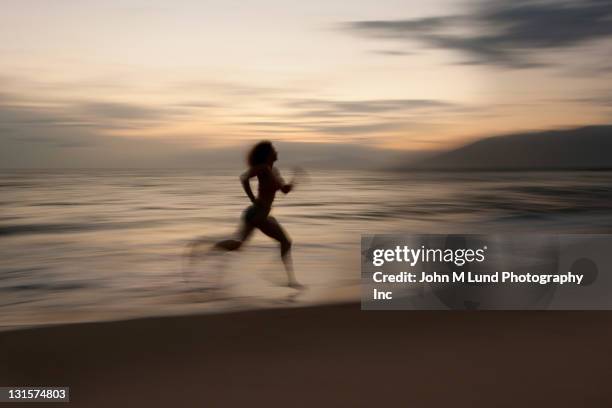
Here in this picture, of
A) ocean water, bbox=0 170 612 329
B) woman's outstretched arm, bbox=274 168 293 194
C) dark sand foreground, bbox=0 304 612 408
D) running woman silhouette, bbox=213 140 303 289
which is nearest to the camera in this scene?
dark sand foreground, bbox=0 304 612 408

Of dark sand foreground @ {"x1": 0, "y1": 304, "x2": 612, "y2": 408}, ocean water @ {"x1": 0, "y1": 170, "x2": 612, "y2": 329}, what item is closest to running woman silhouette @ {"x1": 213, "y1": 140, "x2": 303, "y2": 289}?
ocean water @ {"x1": 0, "y1": 170, "x2": 612, "y2": 329}

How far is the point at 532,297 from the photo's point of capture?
22.0 feet

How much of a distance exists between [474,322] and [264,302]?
264cm

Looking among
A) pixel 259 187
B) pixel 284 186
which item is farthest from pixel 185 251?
pixel 284 186

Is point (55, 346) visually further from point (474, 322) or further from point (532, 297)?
point (532, 297)

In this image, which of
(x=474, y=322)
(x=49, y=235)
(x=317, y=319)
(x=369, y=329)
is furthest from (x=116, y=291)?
(x=49, y=235)

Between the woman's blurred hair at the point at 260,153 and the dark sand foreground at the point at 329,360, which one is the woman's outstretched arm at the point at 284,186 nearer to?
the woman's blurred hair at the point at 260,153

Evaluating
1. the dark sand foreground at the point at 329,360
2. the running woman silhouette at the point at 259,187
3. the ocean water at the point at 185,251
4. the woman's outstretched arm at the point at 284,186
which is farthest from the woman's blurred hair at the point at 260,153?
the dark sand foreground at the point at 329,360

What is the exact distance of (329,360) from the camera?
14.5 ft

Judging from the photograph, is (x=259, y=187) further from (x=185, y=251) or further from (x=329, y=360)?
(x=185, y=251)

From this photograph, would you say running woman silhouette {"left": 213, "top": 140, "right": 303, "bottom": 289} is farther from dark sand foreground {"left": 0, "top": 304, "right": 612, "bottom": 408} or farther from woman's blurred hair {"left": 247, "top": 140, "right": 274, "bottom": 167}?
dark sand foreground {"left": 0, "top": 304, "right": 612, "bottom": 408}

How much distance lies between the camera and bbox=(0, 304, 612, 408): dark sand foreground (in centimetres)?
375

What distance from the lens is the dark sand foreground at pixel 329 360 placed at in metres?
3.75

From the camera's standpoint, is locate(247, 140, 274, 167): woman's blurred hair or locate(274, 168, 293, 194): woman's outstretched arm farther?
locate(247, 140, 274, 167): woman's blurred hair
